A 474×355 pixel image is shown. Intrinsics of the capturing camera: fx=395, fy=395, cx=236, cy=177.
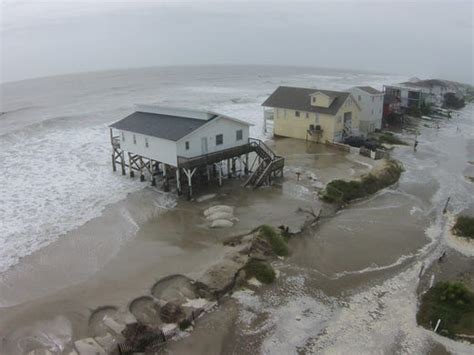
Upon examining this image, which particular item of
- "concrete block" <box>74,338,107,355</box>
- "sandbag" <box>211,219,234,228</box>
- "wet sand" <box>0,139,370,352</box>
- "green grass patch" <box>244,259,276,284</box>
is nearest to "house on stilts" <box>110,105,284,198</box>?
"wet sand" <box>0,139,370,352</box>

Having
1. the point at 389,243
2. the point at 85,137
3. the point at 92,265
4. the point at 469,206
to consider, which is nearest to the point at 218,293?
the point at 92,265

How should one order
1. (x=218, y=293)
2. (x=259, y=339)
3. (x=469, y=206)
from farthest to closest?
(x=469, y=206)
(x=218, y=293)
(x=259, y=339)

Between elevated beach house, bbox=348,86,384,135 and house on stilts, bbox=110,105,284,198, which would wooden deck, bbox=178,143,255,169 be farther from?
elevated beach house, bbox=348,86,384,135

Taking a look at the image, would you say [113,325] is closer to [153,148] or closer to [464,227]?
[153,148]

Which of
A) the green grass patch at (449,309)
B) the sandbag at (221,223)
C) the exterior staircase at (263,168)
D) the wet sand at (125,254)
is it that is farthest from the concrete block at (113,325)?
the exterior staircase at (263,168)

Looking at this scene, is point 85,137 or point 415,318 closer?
point 415,318

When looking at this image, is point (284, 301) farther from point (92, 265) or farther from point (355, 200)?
point (355, 200)

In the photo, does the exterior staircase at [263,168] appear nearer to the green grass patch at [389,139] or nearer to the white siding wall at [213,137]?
the white siding wall at [213,137]
